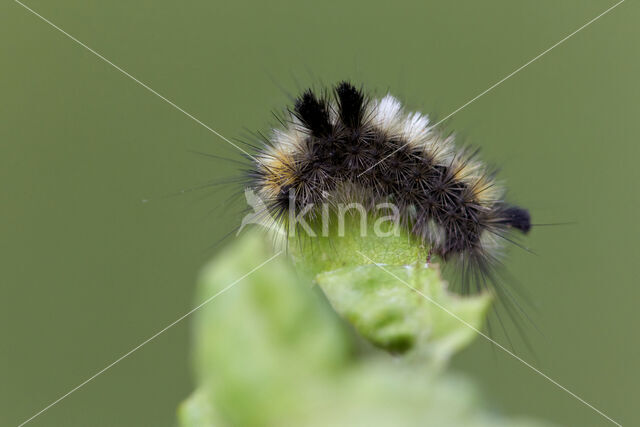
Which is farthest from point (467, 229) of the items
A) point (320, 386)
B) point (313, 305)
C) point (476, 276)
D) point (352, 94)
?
point (320, 386)

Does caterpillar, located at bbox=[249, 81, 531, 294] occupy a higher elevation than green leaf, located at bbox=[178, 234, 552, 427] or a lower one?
higher

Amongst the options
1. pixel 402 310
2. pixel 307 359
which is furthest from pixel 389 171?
pixel 307 359

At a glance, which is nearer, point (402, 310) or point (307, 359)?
point (307, 359)

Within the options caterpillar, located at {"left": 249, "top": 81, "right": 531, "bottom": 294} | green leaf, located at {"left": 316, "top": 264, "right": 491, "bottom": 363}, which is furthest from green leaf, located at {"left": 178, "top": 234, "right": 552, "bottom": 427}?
caterpillar, located at {"left": 249, "top": 81, "right": 531, "bottom": 294}

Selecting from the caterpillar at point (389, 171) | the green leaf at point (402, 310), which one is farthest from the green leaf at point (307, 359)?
the caterpillar at point (389, 171)

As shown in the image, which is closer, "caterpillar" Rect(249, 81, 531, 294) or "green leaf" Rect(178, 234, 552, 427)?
"green leaf" Rect(178, 234, 552, 427)

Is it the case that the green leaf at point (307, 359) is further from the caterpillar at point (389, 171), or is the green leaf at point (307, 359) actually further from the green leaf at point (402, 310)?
the caterpillar at point (389, 171)

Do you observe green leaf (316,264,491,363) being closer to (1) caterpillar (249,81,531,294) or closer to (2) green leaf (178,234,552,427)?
(2) green leaf (178,234,552,427)

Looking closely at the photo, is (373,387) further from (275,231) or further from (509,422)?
(275,231)

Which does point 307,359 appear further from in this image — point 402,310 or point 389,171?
point 389,171
